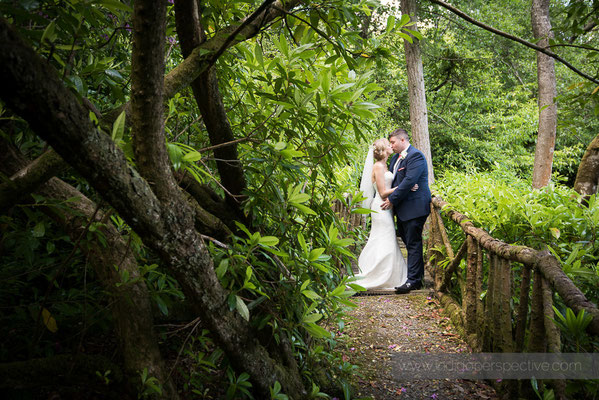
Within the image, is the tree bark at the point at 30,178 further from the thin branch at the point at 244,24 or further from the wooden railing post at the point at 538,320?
the wooden railing post at the point at 538,320

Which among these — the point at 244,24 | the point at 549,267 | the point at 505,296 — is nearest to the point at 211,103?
the point at 244,24

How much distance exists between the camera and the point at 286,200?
1791mm

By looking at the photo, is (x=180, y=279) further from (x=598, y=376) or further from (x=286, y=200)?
(x=598, y=376)

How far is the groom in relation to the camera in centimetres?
555

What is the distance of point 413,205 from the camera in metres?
5.66

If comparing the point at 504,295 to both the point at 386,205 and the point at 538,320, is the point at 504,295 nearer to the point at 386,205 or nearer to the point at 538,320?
the point at 538,320

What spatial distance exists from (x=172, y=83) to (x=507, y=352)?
2845 millimetres

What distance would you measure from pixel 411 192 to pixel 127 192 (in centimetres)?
511

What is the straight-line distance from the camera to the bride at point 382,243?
6.08 meters

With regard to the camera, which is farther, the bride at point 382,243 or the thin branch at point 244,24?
the bride at point 382,243

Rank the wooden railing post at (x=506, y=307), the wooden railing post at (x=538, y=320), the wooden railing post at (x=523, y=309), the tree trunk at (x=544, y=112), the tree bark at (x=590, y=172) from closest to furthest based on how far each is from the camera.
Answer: the wooden railing post at (x=538, y=320)
the wooden railing post at (x=523, y=309)
the wooden railing post at (x=506, y=307)
the tree bark at (x=590, y=172)
the tree trunk at (x=544, y=112)

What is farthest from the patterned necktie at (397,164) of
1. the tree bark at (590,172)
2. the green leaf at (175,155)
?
the green leaf at (175,155)

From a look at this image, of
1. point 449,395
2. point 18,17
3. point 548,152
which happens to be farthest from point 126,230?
point 548,152

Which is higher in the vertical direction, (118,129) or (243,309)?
(118,129)
